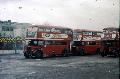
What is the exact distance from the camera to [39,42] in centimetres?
2969

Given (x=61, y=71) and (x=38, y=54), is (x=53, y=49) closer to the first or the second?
(x=38, y=54)

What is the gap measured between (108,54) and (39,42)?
830 centimetres

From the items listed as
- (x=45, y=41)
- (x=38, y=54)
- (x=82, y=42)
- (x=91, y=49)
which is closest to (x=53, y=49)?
(x=45, y=41)

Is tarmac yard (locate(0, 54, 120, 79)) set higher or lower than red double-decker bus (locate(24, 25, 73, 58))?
lower

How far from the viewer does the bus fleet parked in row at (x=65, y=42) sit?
1166 inches

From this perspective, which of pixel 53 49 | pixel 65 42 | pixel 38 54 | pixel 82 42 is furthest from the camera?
pixel 82 42

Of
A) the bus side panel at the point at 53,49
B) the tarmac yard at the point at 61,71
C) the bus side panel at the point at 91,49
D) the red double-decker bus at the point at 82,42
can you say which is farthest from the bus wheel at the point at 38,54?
the bus side panel at the point at 91,49

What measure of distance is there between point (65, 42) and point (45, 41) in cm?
363

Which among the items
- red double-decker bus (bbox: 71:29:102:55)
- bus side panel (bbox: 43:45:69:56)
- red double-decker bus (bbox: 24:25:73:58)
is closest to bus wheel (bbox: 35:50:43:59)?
red double-decker bus (bbox: 24:25:73:58)

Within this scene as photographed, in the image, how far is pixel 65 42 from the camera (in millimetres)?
33094

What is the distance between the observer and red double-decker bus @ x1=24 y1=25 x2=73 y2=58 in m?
29.5

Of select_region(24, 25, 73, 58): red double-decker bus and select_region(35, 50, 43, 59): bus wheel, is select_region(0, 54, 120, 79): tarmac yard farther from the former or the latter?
select_region(24, 25, 73, 58): red double-decker bus

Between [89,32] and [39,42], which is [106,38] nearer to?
[89,32]

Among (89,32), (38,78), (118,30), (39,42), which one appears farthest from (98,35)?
(38,78)
